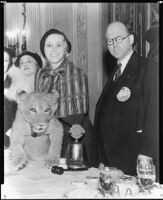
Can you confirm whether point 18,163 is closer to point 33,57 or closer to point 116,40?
point 33,57

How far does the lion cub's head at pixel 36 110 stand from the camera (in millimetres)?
1808

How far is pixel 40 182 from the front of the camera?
167cm

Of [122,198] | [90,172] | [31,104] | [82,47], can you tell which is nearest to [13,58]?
[31,104]

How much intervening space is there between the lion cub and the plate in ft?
1.07

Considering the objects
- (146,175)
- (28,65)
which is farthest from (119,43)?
(146,175)

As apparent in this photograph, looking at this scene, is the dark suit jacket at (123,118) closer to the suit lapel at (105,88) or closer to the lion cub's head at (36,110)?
the suit lapel at (105,88)

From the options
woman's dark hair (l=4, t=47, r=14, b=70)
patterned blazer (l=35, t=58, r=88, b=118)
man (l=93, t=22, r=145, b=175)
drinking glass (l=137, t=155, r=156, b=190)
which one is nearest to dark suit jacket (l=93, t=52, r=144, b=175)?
man (l=93, t=22, r=145, b=175)

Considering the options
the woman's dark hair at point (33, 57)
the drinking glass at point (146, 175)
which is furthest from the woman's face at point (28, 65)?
the drinking glass at point (146, 175)

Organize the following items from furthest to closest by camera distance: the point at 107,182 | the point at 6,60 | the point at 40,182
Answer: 1. the point at 6,60
2. the point at 40,182
3. the point at 107,182

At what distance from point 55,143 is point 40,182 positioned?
0.83 ft

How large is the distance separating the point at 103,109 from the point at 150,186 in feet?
1.66

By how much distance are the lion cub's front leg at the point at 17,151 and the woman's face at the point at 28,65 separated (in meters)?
0.35

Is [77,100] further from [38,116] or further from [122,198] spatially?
[122,198]

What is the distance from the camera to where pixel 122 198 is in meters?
1.53
